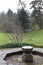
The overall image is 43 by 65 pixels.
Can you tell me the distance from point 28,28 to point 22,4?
147 inches

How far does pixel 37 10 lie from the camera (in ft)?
66.2

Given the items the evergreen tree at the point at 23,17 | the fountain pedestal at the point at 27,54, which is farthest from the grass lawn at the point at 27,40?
the fountain pedestal at the point at 27,54

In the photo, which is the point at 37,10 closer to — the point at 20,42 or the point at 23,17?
the point at 23,17

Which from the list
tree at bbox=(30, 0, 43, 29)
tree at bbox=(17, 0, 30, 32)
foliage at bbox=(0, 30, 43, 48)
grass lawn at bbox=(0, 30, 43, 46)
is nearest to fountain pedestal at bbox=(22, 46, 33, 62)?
foliage at bbox=(0, 30, 43, 48)

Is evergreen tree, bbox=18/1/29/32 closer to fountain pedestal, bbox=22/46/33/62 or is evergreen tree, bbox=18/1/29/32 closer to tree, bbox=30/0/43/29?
tree, bbox=30/0/43/29

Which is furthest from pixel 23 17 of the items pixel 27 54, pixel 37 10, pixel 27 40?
pixel 27 54

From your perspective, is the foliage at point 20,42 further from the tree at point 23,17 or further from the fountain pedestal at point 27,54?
Result: the fountain pedestal at point 27,54

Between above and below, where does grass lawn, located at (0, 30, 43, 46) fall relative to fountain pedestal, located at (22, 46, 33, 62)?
below

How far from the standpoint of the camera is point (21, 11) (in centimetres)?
2027

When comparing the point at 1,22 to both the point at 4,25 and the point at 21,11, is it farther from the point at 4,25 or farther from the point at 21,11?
the point at 21,11

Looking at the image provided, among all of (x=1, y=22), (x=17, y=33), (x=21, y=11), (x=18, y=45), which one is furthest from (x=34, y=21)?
(x=18, y=45)

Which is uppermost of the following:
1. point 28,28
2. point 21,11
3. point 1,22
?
point 21,11

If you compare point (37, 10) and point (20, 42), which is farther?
point (37, 10)

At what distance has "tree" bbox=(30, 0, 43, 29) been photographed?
19867mm
